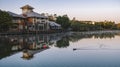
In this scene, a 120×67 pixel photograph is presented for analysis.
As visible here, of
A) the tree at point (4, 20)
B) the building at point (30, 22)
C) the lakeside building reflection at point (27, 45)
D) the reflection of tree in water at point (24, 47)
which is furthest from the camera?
the building at point (30, 22)

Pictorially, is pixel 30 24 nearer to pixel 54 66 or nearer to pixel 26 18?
pixel 26 18

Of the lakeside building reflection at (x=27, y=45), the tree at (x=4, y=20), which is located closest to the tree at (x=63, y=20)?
the tree at (x=4, y=20)

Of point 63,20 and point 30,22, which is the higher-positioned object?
point 63,20

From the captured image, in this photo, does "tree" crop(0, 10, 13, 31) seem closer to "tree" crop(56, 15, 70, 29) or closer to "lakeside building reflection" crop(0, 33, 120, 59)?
"lakeside building reflection" crop(0, 33, 120, 59)

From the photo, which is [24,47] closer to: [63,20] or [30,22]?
[30,22]

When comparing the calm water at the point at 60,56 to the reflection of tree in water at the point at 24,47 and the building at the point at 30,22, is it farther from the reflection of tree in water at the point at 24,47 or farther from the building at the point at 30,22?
the building at the point at 30,22

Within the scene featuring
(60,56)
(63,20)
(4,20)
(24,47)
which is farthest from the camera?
(63,20)

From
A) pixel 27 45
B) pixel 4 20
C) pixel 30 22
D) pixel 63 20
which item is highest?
pixel 63 20

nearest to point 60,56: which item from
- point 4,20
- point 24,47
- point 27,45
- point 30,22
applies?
point 24,47

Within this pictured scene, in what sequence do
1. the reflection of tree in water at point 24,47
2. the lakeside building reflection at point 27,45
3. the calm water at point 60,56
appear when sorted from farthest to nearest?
the lakeside building reflection at point 27,45 < the reflection of tree in water at point 24,47 < the calm water at point 60,56

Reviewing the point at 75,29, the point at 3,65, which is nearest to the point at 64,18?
the point at 75,29

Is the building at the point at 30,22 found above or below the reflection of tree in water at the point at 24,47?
above

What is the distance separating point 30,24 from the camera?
176 feet

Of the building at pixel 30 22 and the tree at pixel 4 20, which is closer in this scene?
the tree at pixel 4 20
